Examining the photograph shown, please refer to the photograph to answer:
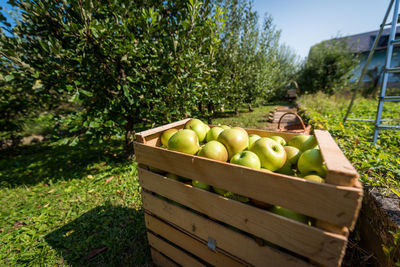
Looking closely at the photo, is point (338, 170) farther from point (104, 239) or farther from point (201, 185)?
point (104, 239)

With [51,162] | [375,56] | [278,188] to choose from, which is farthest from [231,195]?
[375,56]

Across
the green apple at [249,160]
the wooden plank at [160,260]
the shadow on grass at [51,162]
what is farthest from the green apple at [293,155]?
Answer: the shadow on grass at [51,162]

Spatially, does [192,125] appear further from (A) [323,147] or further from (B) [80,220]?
(B) [80,220]

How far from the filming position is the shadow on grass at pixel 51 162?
3.66m


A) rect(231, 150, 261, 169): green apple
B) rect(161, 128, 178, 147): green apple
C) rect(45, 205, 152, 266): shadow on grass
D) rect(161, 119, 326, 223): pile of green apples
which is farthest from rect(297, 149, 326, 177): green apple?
rect(45, 205, 152, 266): shadow on grass

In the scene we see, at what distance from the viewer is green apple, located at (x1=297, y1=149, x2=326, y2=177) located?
3.17 feet

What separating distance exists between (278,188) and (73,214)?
3.02 meters

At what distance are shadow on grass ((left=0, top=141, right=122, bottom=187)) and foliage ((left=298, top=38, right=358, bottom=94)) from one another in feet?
55.5

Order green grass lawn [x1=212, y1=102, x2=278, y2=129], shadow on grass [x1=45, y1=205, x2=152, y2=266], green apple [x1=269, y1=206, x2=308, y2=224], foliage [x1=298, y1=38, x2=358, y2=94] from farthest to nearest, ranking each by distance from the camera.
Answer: foliage [x1=298, y1=38, x2=358, y2=94] < green grass lawn [x1=212, y1=102, x2=278, y2=129] < shadow on grass [x1=45, y1=205, x2=152, y2=266] < green apple [x1=269, y1=206, x2=308, y2=224]

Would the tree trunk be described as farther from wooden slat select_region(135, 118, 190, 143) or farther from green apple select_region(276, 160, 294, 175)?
green apple select_region(276, 160, 294, 175)

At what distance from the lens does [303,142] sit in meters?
1.32

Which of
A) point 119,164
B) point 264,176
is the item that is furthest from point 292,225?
point 119,164

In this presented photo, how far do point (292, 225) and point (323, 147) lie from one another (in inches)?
18.1

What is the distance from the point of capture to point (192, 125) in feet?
5.37
